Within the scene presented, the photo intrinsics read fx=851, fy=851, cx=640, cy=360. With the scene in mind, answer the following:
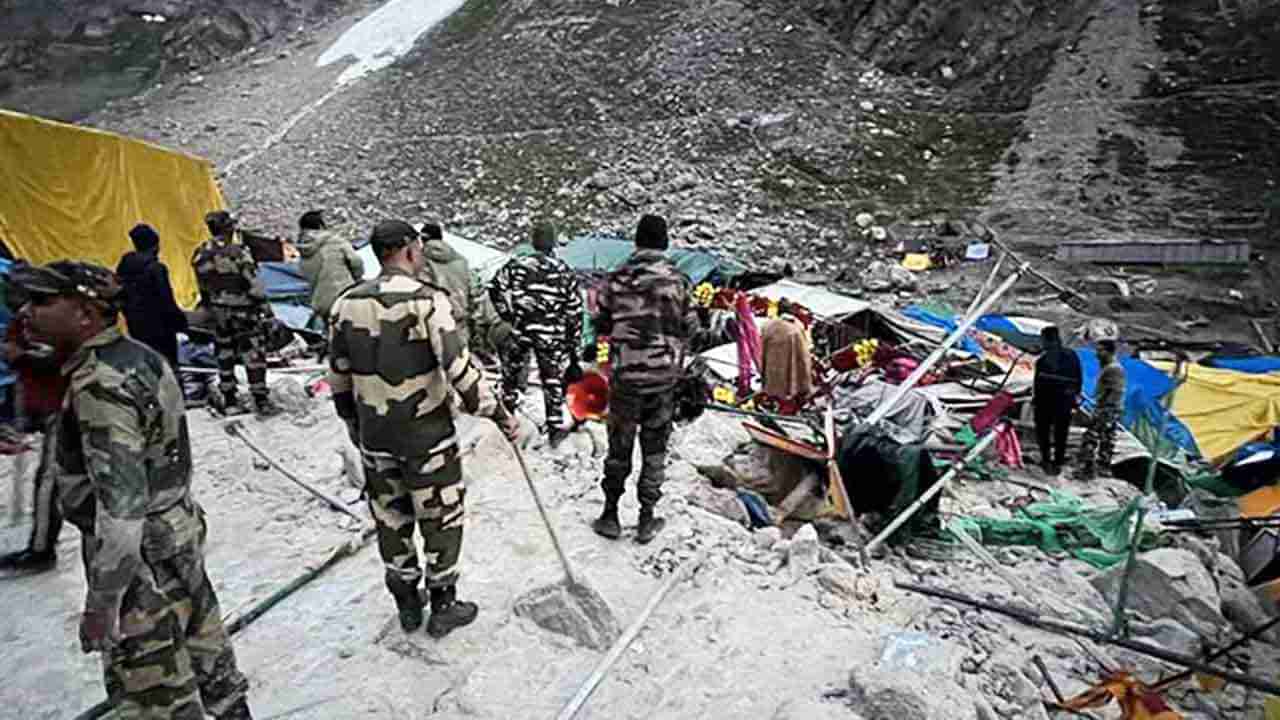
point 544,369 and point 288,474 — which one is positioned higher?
point 544,369

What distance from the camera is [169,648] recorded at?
7.97 ft

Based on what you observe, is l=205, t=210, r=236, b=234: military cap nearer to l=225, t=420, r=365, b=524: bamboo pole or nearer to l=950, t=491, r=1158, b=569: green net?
l=225, t=420, r=365, b=524: bamboo pole

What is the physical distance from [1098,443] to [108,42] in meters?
28.1

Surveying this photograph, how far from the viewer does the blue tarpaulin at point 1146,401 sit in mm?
Result: 8891

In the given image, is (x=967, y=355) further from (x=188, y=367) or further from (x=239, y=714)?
(x=239, y=714)

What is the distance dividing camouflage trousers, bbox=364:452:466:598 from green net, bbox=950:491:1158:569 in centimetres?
399

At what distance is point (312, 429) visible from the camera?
6.04 m

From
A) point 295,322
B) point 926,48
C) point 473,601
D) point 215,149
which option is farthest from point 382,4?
point 473,601

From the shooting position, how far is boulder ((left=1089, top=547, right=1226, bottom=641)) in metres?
5.03

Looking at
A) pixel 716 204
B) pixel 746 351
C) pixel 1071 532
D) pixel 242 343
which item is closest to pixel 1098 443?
pixel 1071 532

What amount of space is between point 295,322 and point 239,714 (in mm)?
Answer: 7729

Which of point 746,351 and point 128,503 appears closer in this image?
point 128,503

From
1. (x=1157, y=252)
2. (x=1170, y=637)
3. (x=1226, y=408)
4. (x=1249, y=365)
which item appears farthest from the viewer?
(x=1157, y=252)

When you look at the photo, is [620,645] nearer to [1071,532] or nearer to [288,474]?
[288,474]
